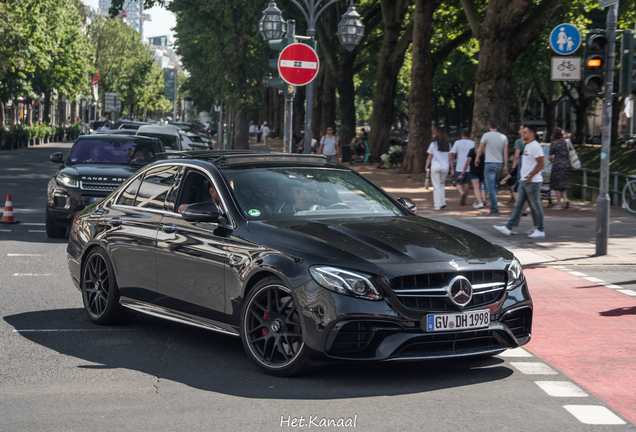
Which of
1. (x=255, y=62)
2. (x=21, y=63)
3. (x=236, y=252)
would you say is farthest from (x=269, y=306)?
(x=21, y=63)

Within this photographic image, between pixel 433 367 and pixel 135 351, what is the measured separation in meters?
2.20

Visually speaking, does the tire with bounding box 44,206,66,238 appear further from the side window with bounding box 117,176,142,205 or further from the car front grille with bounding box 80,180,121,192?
the side window with bounding box 117,176,142,205

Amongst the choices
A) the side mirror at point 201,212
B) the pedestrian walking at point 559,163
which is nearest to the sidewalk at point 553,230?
the pedestrian walking at point 559,163

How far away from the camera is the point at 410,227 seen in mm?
6391

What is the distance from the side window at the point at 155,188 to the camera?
7.20 metres

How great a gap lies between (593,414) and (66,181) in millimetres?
10682

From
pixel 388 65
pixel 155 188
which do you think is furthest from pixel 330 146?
pixel 155 188

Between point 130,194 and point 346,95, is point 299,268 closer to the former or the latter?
point 130,194

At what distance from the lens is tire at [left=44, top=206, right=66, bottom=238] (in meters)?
14.0

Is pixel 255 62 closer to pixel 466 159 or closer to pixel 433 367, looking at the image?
pixel 466 159

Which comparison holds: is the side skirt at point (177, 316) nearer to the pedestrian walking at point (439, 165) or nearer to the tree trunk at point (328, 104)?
the pedestrian walking at point (439, 165)

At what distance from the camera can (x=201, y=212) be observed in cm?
636

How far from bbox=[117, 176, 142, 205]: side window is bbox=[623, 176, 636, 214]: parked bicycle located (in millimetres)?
14777

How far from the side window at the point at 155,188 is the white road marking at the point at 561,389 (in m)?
3.22
